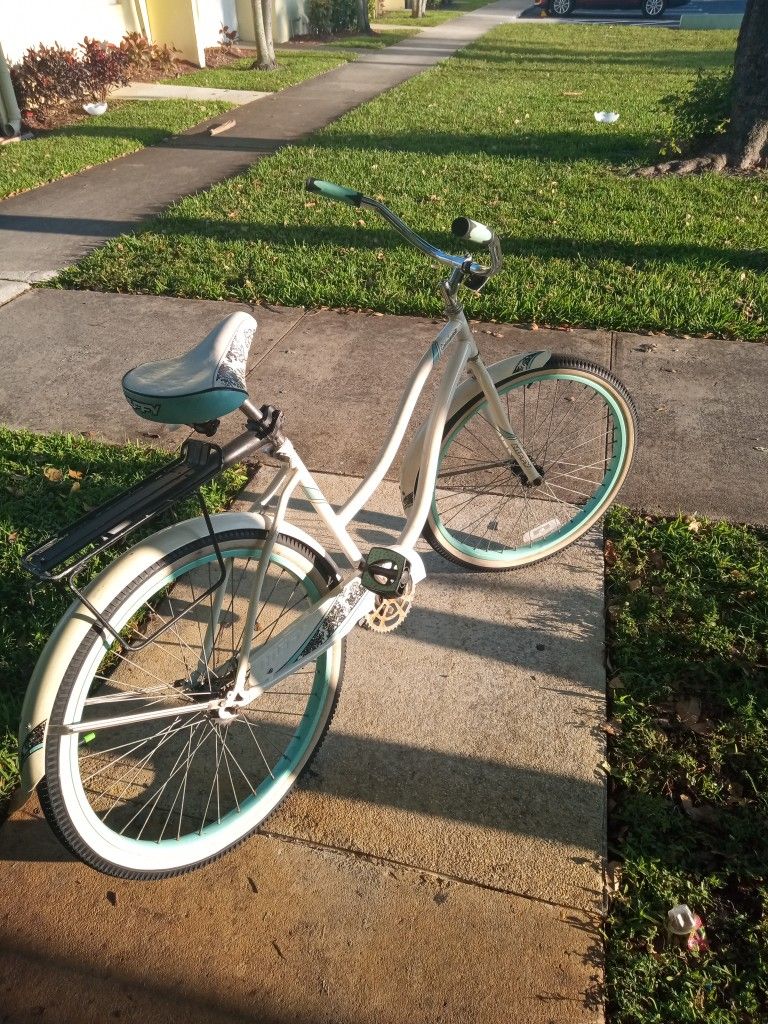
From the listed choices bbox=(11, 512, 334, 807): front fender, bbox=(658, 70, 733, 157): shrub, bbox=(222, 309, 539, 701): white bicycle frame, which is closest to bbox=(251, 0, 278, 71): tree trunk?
bbox=(658, 70, 733, 157): shrub

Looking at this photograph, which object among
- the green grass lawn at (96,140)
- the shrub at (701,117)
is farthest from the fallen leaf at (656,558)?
the green grass lawn at (96,140)

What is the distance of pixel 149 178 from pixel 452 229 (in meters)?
7.01

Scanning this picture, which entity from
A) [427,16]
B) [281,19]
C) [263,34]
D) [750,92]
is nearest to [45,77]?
[263,34]

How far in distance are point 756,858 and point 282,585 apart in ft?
5.79

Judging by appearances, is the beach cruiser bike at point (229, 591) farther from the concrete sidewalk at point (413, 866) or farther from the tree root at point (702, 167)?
the tree root at point (702, 167)

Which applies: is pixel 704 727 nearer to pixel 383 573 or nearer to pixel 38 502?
pixel 383 573

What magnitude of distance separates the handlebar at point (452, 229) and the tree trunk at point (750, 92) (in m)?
Result: 7.03

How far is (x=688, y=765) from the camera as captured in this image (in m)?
2.43

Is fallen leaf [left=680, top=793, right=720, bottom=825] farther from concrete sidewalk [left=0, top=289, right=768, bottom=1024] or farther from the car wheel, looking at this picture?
the car wheel

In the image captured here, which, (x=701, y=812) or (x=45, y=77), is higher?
(x=45, y=77)

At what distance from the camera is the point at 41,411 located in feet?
14.0

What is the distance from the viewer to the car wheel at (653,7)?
2414cm

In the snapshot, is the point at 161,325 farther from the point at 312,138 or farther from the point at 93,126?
the point at 93,126

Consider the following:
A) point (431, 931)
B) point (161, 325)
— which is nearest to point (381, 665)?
point (431, 931)
